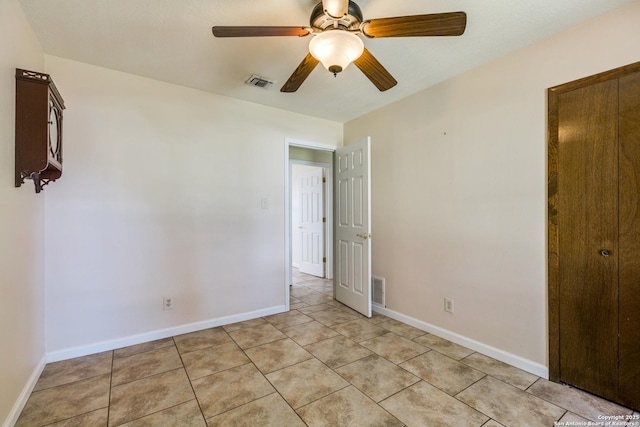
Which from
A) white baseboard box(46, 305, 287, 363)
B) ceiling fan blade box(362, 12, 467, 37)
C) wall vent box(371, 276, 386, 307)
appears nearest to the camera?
ceiling fan blade box(362, 12, 467, 37)

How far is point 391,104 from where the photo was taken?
322 cm

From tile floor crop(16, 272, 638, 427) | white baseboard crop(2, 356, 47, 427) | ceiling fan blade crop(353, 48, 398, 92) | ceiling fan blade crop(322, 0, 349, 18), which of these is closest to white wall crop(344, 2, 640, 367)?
tile floor crop(16, 272, 638, 427)

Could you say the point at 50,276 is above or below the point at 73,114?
below

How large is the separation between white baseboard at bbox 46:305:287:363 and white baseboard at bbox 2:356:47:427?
0.44 feet

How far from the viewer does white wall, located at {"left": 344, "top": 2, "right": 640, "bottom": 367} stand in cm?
204

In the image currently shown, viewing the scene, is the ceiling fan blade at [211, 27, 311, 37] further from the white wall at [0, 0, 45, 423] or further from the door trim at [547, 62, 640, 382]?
the door trim at [547, 62, 640, 382]

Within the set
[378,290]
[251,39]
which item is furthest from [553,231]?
[251,39]

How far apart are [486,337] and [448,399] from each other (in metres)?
0.82

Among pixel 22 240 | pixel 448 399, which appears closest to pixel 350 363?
pixel 448 399

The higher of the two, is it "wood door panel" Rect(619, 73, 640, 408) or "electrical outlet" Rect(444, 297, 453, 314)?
"wood door panel" Rect(619, 73, 640, 408)

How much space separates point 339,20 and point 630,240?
206 cm

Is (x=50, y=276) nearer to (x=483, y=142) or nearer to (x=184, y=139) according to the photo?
(x=184, y=139)

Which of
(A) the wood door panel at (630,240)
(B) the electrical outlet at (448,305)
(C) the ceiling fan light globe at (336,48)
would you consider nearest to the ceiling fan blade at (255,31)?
(C) the ceiling fan light globe at (336,48)

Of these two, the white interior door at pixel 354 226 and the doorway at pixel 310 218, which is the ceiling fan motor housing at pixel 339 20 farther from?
the doorway at pixel 310 218
